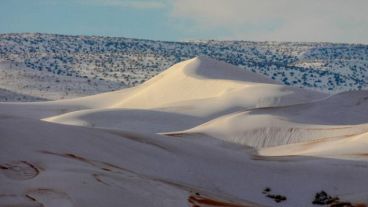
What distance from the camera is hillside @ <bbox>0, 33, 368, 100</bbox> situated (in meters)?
132

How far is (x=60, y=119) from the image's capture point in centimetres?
4531

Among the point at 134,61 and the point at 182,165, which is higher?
the point at 134,61

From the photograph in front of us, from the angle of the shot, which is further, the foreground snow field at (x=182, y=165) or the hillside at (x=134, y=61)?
the hillside at (x=134, y=61)

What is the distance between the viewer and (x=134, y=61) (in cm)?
15188

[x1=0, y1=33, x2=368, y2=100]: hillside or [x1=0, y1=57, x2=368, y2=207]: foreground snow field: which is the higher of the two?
[x1=0, y1=33, x2=368, y2=100]: hillside

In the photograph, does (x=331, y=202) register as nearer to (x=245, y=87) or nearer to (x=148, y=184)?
(x=148, y=184)

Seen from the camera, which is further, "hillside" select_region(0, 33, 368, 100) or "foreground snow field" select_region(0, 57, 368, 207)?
"hillside" select_region(0, 33, 368, 100)

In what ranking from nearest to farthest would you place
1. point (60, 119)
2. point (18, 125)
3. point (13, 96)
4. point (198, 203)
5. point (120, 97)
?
point (198, 203), point (18, 125), point (60, 119), point (120, 97), point (13, 96)

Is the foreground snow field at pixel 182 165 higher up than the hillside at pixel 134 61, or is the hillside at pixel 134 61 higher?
the hillside at pixel 134 61

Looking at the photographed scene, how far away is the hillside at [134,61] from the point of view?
132375 millimetres

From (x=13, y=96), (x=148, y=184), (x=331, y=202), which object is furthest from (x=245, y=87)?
(x=13, y=96)

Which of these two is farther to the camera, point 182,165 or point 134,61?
point 134,61

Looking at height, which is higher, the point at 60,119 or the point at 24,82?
the point at 24,82

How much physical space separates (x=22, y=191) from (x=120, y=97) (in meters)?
52.9
